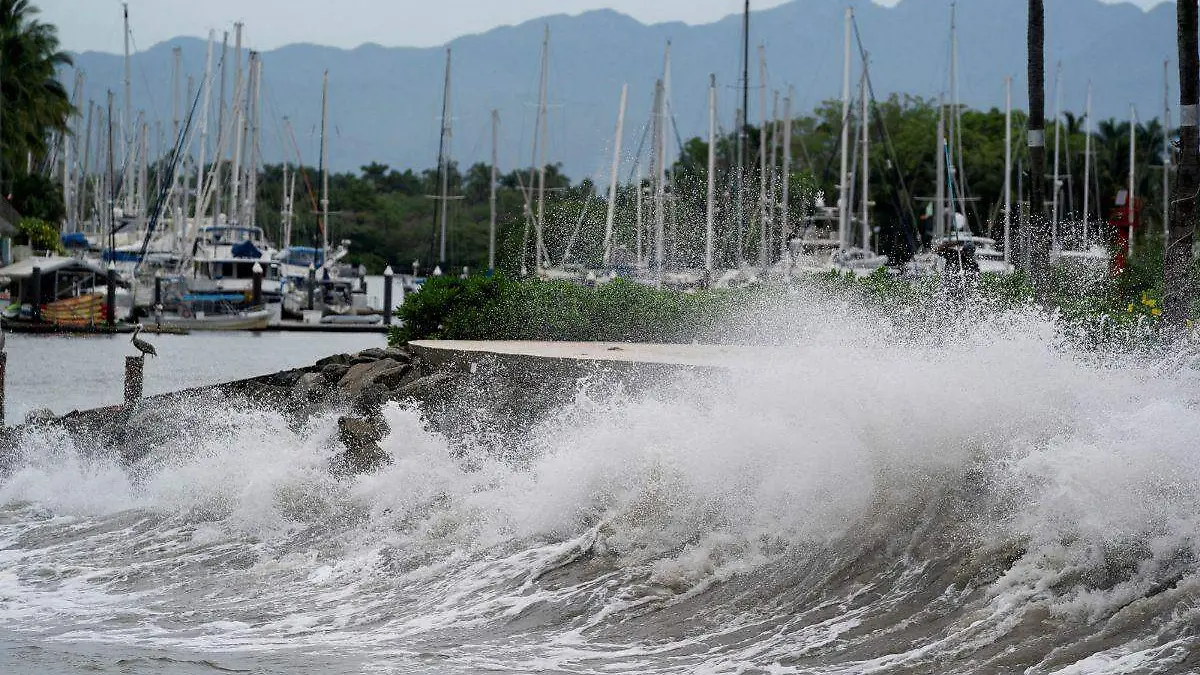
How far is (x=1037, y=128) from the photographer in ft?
59.0

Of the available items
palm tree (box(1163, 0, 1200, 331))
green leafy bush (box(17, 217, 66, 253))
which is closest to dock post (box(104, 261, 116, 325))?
green leafy bush (box(17, 217, 66, 253))

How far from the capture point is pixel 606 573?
987 centimetres

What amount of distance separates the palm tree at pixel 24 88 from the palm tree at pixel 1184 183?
45579 mm

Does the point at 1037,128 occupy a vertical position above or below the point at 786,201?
below

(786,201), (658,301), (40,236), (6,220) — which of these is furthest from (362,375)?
(40,236)

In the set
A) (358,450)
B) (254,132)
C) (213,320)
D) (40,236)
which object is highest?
(254,132)

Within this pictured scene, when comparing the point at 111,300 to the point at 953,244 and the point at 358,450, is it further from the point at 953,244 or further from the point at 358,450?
the point at 358,450

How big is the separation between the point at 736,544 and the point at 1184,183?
7344mm

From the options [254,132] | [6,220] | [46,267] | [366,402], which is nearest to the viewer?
[366,402]

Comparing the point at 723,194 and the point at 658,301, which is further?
the point at 723,194

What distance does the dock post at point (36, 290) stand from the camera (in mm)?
47069

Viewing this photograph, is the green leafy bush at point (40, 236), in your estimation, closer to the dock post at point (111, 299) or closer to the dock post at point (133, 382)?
the dock post at point (111, 299)

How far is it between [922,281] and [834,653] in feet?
40.9

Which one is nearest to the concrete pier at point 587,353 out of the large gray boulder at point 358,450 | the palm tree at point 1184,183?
the large gray boulder at point 358,450
